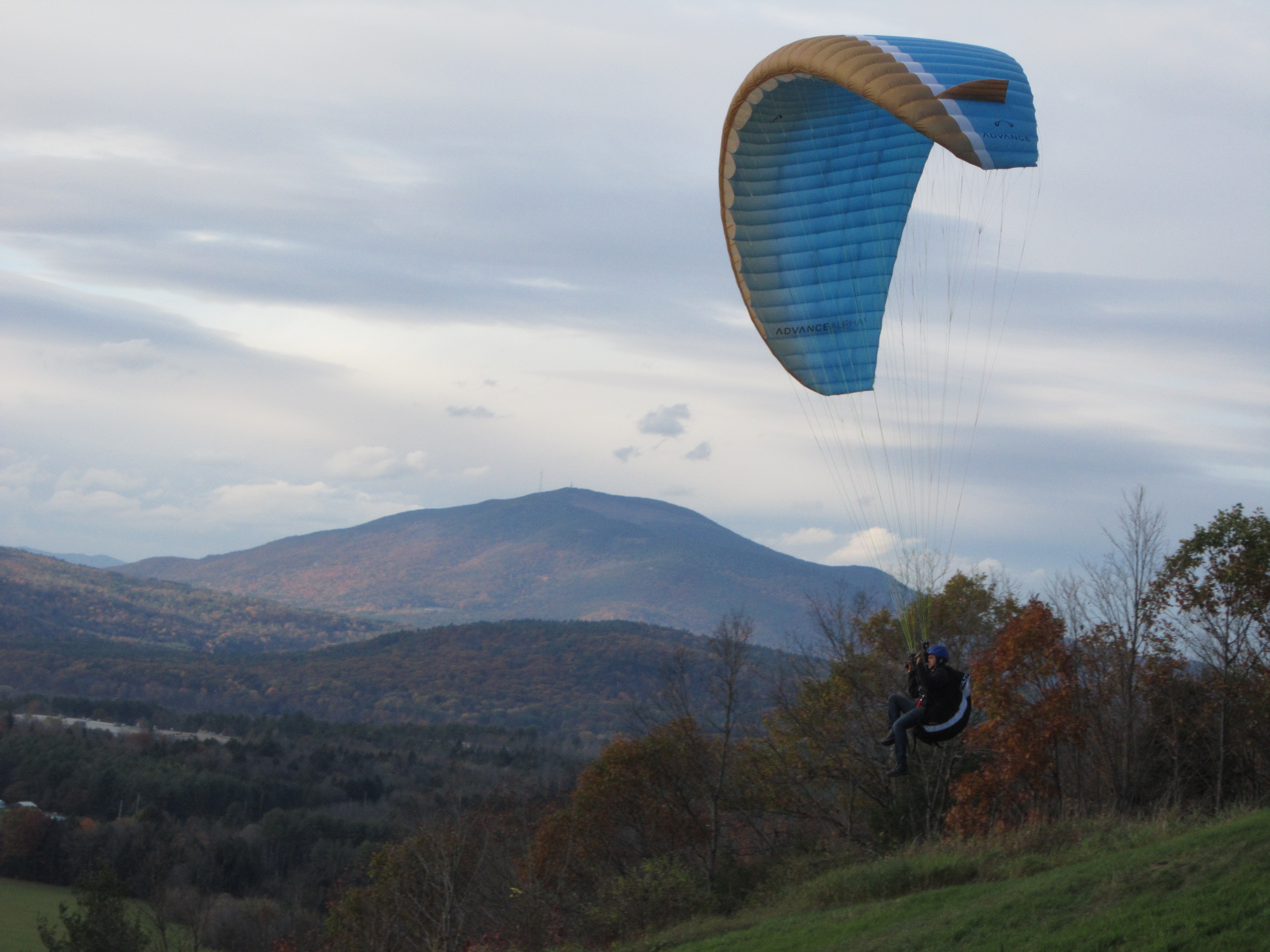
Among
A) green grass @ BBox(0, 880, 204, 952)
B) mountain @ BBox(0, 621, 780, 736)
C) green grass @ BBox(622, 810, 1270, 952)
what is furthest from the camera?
mountain @ BBox(0, 621, 780, 736)

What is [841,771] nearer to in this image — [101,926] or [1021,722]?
[1021,722]

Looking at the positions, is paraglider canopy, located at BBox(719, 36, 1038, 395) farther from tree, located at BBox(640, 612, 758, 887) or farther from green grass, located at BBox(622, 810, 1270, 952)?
tree, located at BBox(640, 612, 758, 887)

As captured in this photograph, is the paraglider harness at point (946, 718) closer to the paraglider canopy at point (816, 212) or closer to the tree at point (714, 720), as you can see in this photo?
the paraglider canopy at point (816, 212)

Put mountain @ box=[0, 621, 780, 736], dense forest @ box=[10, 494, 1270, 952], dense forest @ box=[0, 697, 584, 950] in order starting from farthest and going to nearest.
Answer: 1. mountain @ box=[0, 621, 780, 736]
2. dense forest @ box=[0, 697, 584, 950]
3. dense forest @ box=[10, 494, 1270, 952]

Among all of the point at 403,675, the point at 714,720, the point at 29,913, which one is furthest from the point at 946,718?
the point at 403,675

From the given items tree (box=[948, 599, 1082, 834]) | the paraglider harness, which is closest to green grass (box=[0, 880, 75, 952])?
tree (box=[948, 599, 1082, 834])

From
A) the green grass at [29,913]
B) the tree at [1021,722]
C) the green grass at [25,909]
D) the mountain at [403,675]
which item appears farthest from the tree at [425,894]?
the mountain at [403,675]

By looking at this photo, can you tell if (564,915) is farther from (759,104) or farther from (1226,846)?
(759,104)
